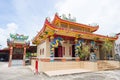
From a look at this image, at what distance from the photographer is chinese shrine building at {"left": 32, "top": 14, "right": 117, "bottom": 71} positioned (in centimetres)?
1088

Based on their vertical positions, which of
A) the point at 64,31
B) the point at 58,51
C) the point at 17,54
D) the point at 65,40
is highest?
the point at 64,31

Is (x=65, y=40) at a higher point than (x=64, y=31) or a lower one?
lower

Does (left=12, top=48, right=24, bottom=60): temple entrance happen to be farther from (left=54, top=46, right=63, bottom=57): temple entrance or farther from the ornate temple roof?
(left=54, top=46, right=63, bottom=57): temple entrance

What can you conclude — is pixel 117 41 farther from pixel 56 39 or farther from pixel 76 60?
pixel 56 39

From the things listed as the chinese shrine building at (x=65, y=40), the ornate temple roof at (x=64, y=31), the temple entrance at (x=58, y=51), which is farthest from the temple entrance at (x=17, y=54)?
the temple entrance at (x=58, y=51)

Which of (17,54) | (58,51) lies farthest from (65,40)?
(17,54)

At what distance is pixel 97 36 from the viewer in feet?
44.3

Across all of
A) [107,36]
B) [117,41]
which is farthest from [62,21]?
[117,41]

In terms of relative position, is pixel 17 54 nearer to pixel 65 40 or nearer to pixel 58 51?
pixel 58 51

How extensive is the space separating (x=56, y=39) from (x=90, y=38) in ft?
14.9

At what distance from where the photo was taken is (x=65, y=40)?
1249 centimetres

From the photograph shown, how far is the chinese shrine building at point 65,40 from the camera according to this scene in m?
10.9

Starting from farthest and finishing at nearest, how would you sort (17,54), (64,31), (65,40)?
(17,54)
(65,40)
(64,31)

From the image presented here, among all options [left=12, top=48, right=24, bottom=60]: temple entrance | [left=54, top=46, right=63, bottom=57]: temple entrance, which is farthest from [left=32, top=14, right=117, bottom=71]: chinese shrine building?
[left=12, top=48, right=24, bottom=60]: temple entrance
